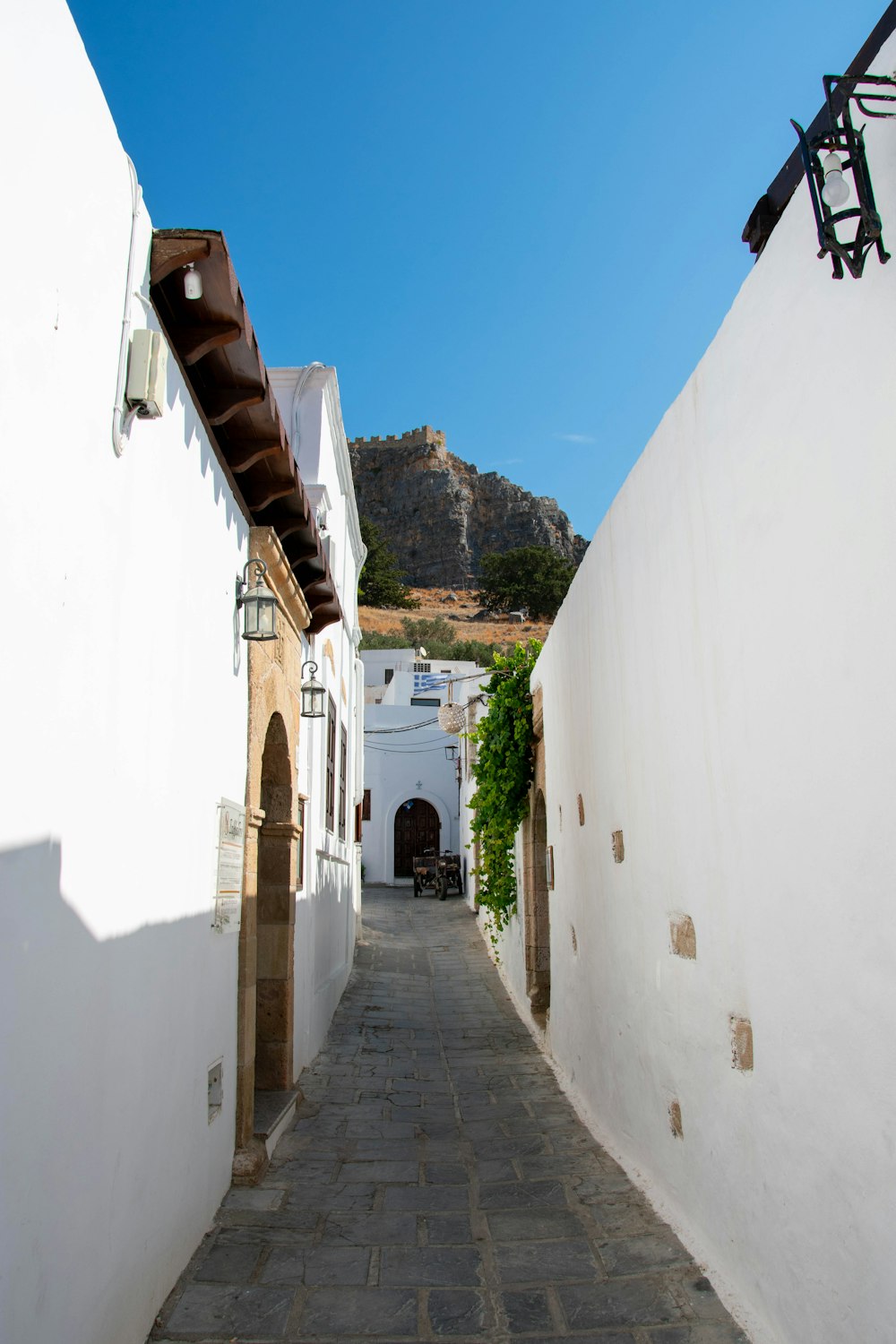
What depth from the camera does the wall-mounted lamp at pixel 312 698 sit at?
648cm

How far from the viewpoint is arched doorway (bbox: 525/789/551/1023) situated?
792 centimetres

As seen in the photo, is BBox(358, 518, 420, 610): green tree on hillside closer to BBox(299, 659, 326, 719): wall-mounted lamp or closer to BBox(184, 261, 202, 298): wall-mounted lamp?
BBox(299, 659, 326, 719): wall-mounted lamp

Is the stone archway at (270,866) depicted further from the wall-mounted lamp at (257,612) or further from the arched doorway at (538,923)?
the arched doorway at (538,923)

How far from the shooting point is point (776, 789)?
271 cm

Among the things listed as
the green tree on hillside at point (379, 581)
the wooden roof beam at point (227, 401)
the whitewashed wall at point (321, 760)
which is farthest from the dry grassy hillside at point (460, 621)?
the wooden roof beam at point (227, 401)

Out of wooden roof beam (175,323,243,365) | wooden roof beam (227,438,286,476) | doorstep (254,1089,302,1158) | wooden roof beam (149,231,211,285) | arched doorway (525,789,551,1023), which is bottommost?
doorstep (254,1089,302,1158)

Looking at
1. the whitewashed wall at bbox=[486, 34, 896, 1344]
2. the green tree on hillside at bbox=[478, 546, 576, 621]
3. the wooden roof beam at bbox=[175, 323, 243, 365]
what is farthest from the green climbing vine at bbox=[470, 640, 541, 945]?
the green tree on hillside at bbox=[478, 546, 576, 621]

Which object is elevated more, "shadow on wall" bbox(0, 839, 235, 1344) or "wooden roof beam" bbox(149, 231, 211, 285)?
"wooden roof beam" bbox(149, 231, 211, 285)

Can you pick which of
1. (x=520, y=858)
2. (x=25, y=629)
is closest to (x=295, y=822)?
(x=520, y=858)

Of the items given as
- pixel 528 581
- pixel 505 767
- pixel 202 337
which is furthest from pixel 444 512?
pixel 202 337

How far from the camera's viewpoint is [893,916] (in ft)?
6.76

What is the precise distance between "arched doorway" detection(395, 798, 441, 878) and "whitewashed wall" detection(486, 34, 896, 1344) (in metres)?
18.1

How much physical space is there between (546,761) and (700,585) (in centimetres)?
407

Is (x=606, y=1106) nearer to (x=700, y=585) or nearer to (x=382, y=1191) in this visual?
(x=382, y=1191)
